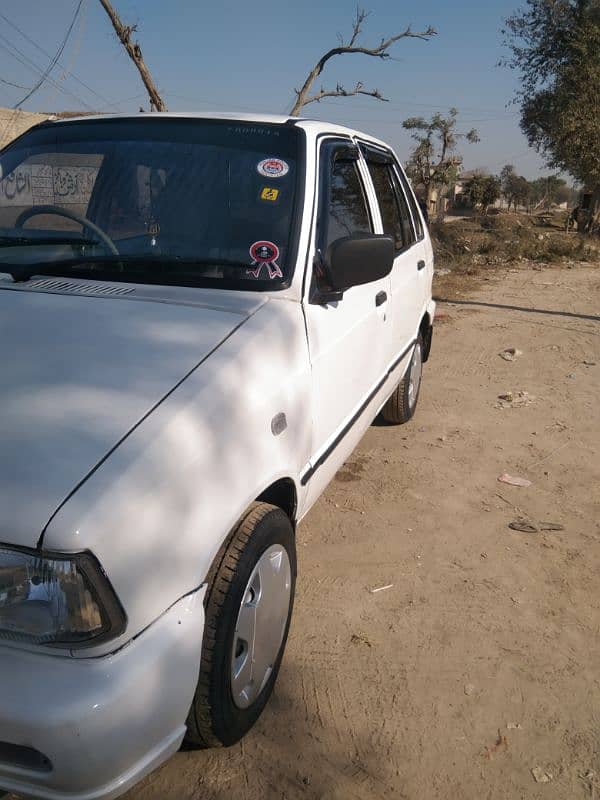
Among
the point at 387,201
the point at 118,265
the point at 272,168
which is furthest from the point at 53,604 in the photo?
the point at 387,201

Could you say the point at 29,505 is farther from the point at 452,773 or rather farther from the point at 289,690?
the point at 452,773

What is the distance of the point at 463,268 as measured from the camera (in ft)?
43.7

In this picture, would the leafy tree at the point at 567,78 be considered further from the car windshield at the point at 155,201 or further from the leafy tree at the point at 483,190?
the leafy tree at the point at 483,190

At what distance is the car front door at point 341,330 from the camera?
8.23 feet

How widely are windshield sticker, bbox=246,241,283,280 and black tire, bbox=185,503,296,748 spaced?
2.84 ft

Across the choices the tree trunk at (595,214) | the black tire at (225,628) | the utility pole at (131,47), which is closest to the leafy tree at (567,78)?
the tree trunk at (595,214)

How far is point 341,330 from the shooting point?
2729mm

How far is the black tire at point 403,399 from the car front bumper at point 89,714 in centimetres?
325

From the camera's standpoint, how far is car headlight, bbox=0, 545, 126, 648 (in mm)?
1441

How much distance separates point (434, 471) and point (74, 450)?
10.1 feet

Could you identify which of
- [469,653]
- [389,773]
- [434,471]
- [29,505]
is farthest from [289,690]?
[434,471]

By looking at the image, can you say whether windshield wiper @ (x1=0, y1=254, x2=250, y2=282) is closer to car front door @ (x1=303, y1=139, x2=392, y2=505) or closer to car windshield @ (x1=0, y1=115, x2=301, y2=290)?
car windshield @ (x1=0, y1=115, x2=301, y2=290)

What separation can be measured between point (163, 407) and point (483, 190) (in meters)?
48.3

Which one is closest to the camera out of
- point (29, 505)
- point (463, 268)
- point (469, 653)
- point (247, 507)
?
point (29, 505)
